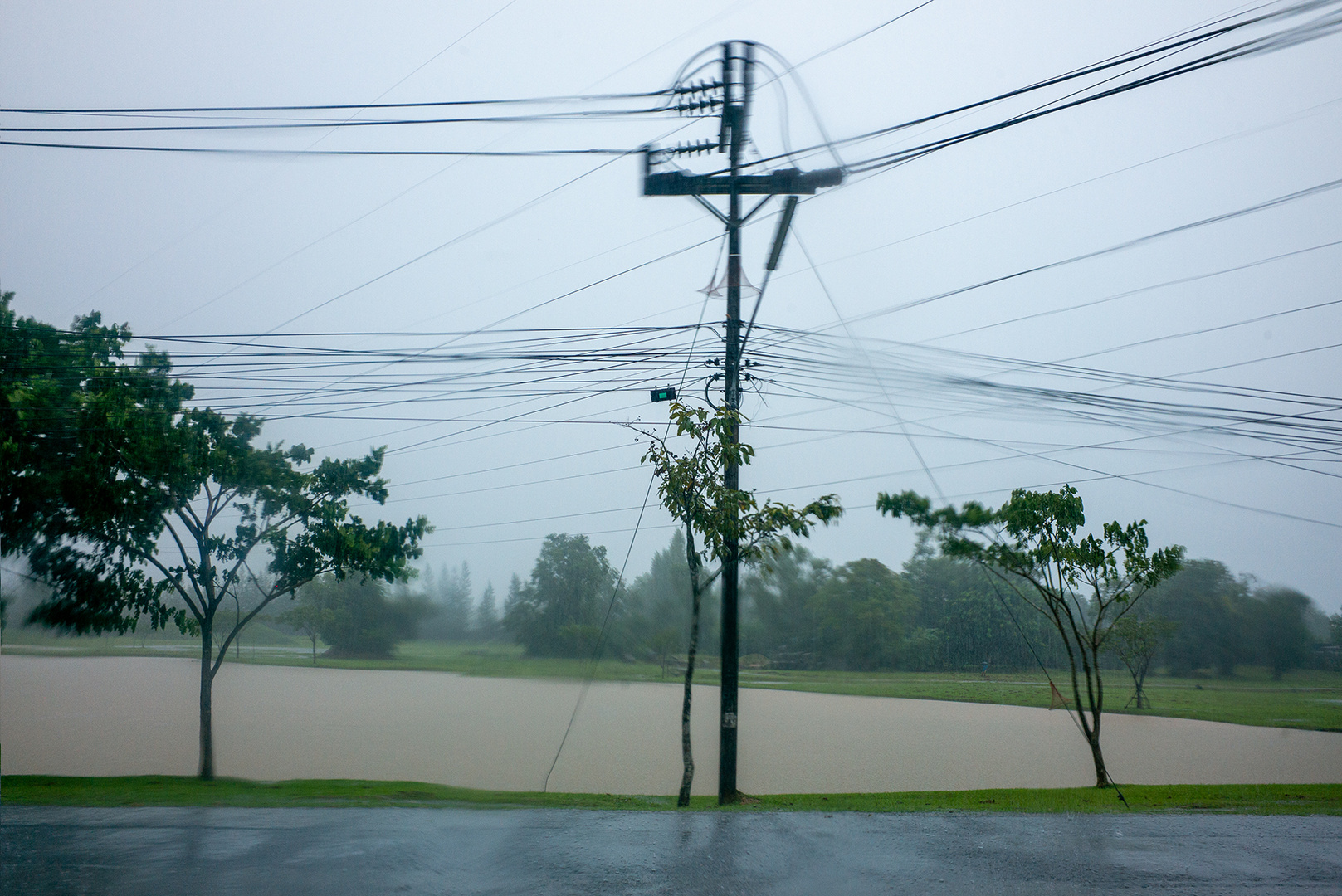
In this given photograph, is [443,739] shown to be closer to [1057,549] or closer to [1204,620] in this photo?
[1057,549]

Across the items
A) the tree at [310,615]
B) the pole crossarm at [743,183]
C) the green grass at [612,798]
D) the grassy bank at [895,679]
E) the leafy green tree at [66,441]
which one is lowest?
the green grass at [612,798]

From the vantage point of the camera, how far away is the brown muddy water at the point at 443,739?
12.0m

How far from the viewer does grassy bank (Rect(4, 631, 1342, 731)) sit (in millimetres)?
11016

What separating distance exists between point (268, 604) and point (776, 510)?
904cm

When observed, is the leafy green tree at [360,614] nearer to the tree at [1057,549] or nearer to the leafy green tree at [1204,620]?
the tree at [1057,549]

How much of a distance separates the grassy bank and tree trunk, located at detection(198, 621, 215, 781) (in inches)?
20.3

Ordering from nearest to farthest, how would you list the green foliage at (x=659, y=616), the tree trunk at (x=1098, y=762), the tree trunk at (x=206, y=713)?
the green foliage at (x=659, y=616), the tree trunk at (x=1098, y=762), the tree trunk at (x=206, y=713)

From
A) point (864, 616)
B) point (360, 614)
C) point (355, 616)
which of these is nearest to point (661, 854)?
point (360, 614)

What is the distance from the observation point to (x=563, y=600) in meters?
11.5

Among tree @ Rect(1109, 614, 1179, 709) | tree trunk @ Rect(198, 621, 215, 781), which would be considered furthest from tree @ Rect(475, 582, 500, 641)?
tree @ Rect(1109, 614, 1179, 709)

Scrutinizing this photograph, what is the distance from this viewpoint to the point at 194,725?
13438 millimetres

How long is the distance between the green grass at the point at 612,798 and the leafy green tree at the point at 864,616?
11.4 feet

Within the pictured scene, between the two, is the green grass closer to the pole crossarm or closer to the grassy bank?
the grassy bank

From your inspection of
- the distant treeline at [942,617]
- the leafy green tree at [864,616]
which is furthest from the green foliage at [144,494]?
the leafy green tree at [864,616]
